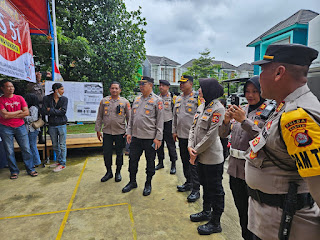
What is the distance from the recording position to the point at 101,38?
850 cm

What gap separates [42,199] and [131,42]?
755 centimetres

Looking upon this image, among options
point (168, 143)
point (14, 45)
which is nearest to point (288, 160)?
point (168, 143)

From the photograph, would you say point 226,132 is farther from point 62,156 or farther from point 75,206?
point 62,156

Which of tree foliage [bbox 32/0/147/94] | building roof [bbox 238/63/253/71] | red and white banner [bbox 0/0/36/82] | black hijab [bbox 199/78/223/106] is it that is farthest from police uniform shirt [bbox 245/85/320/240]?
building roof [bbox 238/63/253/71]

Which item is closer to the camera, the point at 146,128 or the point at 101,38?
the point at 146,128

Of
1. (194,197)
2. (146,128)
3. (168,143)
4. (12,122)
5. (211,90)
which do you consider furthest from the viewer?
(168,143)

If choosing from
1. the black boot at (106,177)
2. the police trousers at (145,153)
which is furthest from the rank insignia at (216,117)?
the black boot at (106,177)

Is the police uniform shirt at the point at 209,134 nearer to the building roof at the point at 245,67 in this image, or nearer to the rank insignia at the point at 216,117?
the rank insignia at the point at 216,117

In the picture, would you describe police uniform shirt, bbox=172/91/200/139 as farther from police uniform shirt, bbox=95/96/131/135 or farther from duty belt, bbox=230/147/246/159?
duty belt, bbox=230/147/246/159

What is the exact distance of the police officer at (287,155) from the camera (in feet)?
2.65

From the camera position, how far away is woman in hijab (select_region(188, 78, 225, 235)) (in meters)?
2.20

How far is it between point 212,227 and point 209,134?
1.10 m

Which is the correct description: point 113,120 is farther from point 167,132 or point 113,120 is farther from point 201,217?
point 201,217

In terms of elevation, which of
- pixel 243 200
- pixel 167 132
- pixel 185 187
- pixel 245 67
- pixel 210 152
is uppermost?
pixel 245 67
